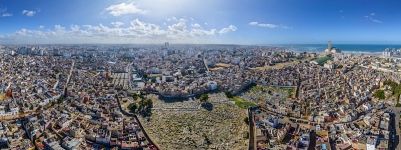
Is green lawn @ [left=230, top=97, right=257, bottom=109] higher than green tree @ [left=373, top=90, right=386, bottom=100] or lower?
lower

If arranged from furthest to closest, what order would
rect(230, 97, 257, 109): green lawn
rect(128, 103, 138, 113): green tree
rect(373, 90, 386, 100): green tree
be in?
1. rect(373, 90, 386, 100): green tree
2. rect(230, 97, 257, 109): green lawn
3. rect(128, 103, 138, 113): green tree

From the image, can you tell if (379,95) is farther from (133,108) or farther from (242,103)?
(133,108)

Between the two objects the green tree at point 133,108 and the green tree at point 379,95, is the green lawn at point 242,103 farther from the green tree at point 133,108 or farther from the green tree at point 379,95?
the green tree at point 379,95

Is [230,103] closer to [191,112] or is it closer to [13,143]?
[191,112]

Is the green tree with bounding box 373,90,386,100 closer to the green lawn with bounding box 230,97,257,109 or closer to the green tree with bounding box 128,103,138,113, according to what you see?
the green lawn with bounding box 230,97,257,109

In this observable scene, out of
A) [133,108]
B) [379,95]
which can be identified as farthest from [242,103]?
[379,95]

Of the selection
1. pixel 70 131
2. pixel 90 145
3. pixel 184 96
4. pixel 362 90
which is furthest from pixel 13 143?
pixel 362 90

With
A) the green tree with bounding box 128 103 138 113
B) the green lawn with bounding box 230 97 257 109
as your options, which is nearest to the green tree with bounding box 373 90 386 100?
the green lawn with bounding box 230 97 257 109

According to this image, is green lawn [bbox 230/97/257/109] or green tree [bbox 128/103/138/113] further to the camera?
green lawn [bbox 230/97/257/109]

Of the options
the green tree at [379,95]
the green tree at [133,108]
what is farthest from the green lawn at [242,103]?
the green tree at [379,95]

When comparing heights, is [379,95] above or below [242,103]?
above

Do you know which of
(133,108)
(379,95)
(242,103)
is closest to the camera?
(133,108)
